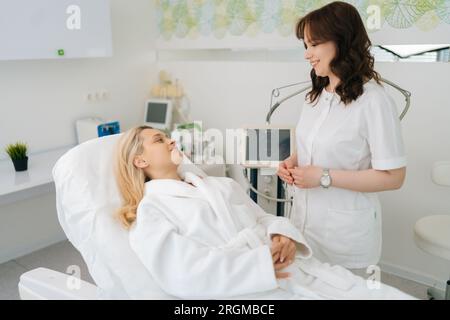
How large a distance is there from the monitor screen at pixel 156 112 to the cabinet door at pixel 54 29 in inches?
24.1

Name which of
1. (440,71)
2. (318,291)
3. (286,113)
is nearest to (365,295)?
(318,291)

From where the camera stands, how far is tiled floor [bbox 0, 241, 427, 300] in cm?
235

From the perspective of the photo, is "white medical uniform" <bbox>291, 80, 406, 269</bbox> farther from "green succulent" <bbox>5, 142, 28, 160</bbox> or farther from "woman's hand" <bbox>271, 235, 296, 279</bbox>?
"green succulent" <bbox>5, 142, 28, 160</bbox>

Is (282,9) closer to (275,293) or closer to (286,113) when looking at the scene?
(286,113)

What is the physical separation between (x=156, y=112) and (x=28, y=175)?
1.17 m

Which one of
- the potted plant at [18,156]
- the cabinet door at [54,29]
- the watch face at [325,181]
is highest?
the cabinet door at [54,29]

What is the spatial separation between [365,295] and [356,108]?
574 mm

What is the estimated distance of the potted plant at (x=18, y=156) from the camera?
2.39m

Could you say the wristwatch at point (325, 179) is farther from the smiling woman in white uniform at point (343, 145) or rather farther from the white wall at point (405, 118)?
the white wall at point (405, 118)

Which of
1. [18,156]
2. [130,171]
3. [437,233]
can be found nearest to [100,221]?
[130,171]

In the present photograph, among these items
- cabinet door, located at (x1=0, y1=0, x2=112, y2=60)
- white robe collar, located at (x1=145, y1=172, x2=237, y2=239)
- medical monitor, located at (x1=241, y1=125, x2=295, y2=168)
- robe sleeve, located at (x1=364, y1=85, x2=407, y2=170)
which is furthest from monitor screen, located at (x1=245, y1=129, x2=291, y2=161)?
cabinet door, located at (x1=0, y1=0, x2=112, y2=60)

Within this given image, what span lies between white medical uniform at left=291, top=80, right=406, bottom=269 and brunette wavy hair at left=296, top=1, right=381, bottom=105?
0.13 ft

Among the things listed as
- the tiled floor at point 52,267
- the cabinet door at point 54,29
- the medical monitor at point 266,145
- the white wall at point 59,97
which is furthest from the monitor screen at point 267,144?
the white wall at point 59,97

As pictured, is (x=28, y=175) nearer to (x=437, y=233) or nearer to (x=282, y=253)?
(x=282, y=253)
